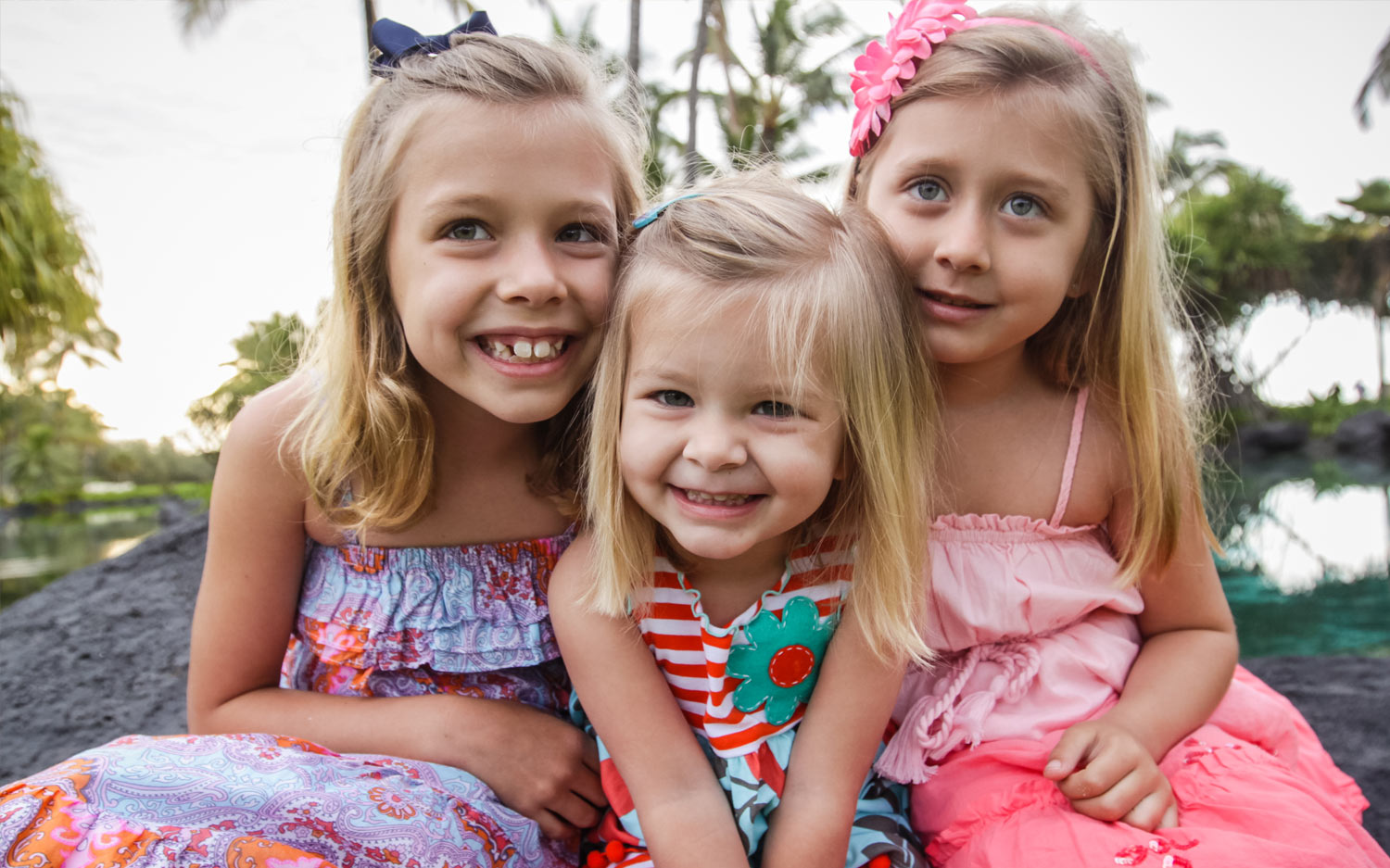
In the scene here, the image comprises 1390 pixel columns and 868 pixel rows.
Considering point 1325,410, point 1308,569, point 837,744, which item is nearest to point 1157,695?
point 837,744

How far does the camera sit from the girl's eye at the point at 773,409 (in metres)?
1.27

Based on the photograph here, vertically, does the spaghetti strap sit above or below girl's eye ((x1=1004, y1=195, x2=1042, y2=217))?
below

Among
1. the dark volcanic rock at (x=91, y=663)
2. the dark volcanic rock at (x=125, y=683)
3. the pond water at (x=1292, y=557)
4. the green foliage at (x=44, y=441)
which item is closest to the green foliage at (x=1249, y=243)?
the pond water at (x=1292, y=557)

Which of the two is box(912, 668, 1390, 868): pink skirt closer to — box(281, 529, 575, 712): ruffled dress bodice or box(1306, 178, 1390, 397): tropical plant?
box(281, 529, 575, 712): ruffled dress bodice

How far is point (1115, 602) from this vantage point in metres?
1.70

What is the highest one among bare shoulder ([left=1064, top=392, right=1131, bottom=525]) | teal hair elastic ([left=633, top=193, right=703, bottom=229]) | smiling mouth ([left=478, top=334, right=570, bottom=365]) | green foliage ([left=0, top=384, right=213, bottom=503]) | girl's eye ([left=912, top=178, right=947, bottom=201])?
girl's eye ([left=912, top=178, right=947, bottom=201])

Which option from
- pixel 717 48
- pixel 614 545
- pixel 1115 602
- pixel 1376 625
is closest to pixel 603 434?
pixel 614 545

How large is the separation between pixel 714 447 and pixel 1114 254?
96 cm

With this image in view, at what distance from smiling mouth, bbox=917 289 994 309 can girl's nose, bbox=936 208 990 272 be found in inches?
2.2

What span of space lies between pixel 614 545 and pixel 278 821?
60 cm

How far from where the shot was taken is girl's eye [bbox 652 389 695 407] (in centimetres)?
129

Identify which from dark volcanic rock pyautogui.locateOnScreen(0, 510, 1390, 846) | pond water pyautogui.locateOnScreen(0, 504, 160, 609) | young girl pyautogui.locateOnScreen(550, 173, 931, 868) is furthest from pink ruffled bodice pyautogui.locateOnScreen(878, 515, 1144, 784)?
pond water pyautogui.locateOnScreen(0, 504, 160, 609)

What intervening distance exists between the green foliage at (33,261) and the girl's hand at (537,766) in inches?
453

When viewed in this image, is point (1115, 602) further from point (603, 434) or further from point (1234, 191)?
point (1234, 191)
